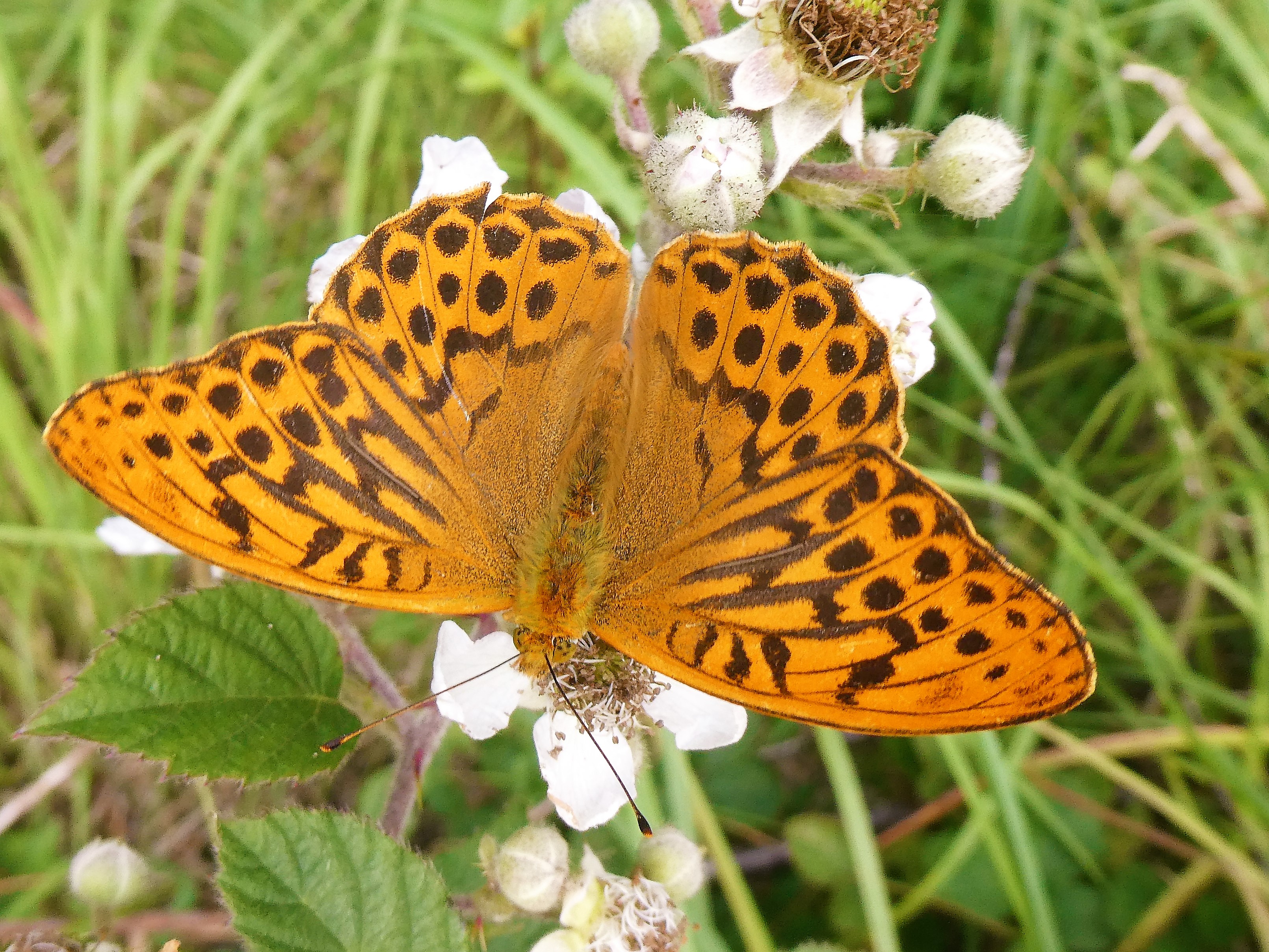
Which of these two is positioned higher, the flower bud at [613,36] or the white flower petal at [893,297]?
the flower bud at [613,36]

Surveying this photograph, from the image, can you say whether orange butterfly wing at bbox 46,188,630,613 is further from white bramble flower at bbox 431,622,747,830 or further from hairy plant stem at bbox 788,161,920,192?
hairy plant stem at bbox 788,161,920,192

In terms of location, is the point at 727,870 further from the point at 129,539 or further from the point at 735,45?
the point at 735,45

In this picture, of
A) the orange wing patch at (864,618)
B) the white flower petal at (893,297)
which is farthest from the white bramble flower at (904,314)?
the orange wing patch at (864,618)

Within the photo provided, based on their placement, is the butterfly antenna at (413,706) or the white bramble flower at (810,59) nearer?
the butterfly antenna at (413,706)

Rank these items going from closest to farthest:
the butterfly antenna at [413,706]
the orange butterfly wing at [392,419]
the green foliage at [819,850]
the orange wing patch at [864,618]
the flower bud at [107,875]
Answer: the orange wing patch at [864,618]
the orange butterfly wing at [392,419]
the butterfly antenna at [413,706]
the flower bud at [107,875]
the green foliage at [819,850]

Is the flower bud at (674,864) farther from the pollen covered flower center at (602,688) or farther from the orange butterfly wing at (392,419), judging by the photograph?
the orange butterfly wing at (392,419)

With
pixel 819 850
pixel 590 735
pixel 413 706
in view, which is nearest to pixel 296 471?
pixel 413 706

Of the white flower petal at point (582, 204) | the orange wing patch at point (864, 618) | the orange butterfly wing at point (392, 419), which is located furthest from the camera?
the white flower petal at point (582, 204)

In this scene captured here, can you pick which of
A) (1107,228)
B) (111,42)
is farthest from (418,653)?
(1107,228)

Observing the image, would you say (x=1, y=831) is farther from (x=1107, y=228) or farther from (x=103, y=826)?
(x=1107, y=228)
